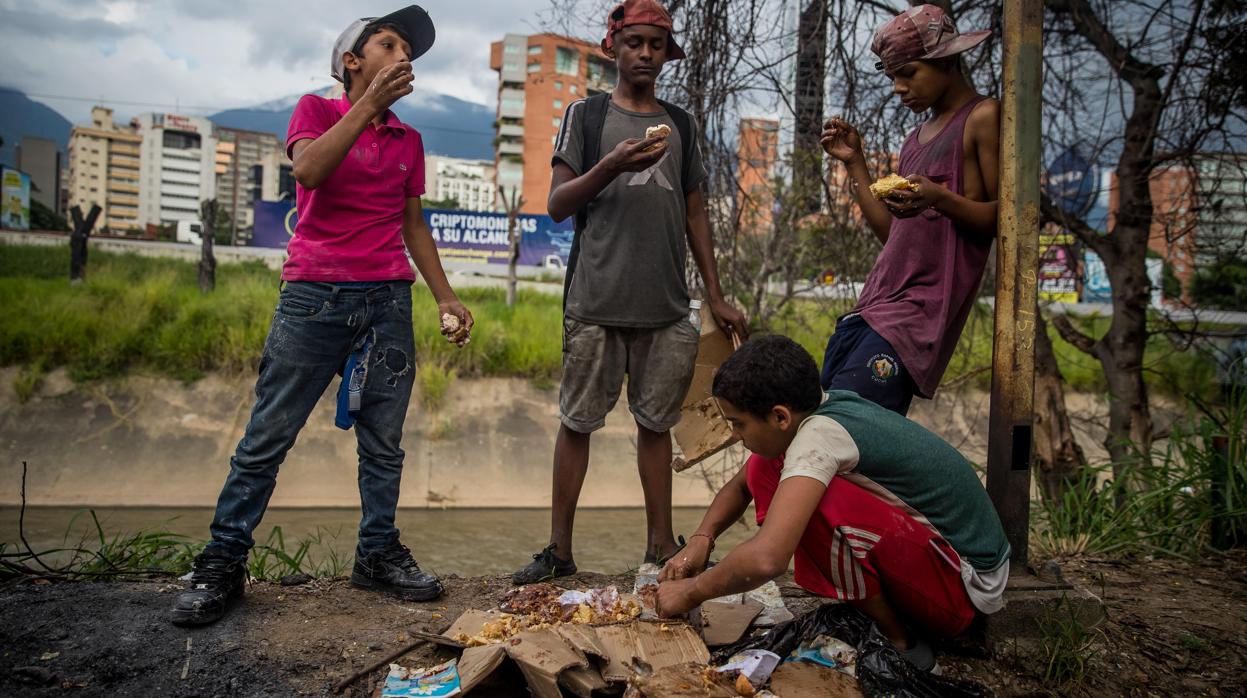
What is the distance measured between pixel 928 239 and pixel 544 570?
1.77m

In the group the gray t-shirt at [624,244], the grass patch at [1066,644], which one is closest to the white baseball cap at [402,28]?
the gray t-shirt at [624,244]

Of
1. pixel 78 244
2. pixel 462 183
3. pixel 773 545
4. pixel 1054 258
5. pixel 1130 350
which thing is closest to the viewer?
pixel 773 545

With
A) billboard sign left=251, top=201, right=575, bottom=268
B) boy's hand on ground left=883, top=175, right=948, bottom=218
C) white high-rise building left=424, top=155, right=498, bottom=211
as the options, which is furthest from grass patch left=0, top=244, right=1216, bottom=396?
white high-rise building left=424, top=155, right=498, bottom=211

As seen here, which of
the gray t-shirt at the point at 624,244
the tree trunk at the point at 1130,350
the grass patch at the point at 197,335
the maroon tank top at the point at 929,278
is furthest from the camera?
the grass patch at the point at 197,335

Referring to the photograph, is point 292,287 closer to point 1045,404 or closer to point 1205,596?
point 1205,596

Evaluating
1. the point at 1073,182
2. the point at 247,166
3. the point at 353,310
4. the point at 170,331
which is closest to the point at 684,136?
the point at 353,310

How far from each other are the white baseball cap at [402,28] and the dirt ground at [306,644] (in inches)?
71.8

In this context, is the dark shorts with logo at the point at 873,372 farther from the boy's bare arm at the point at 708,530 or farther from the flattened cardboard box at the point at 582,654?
the flattened cardboard box at the point at 582,654

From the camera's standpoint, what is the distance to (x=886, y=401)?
2.83 metres

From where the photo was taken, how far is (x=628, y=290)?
3.29m

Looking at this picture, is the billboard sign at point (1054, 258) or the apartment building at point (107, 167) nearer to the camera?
the billboard sign at point (1054, 258)

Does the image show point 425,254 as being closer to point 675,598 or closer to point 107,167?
point 675,598

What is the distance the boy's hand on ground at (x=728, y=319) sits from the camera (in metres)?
3.63

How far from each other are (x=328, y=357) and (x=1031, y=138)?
2.38 m
